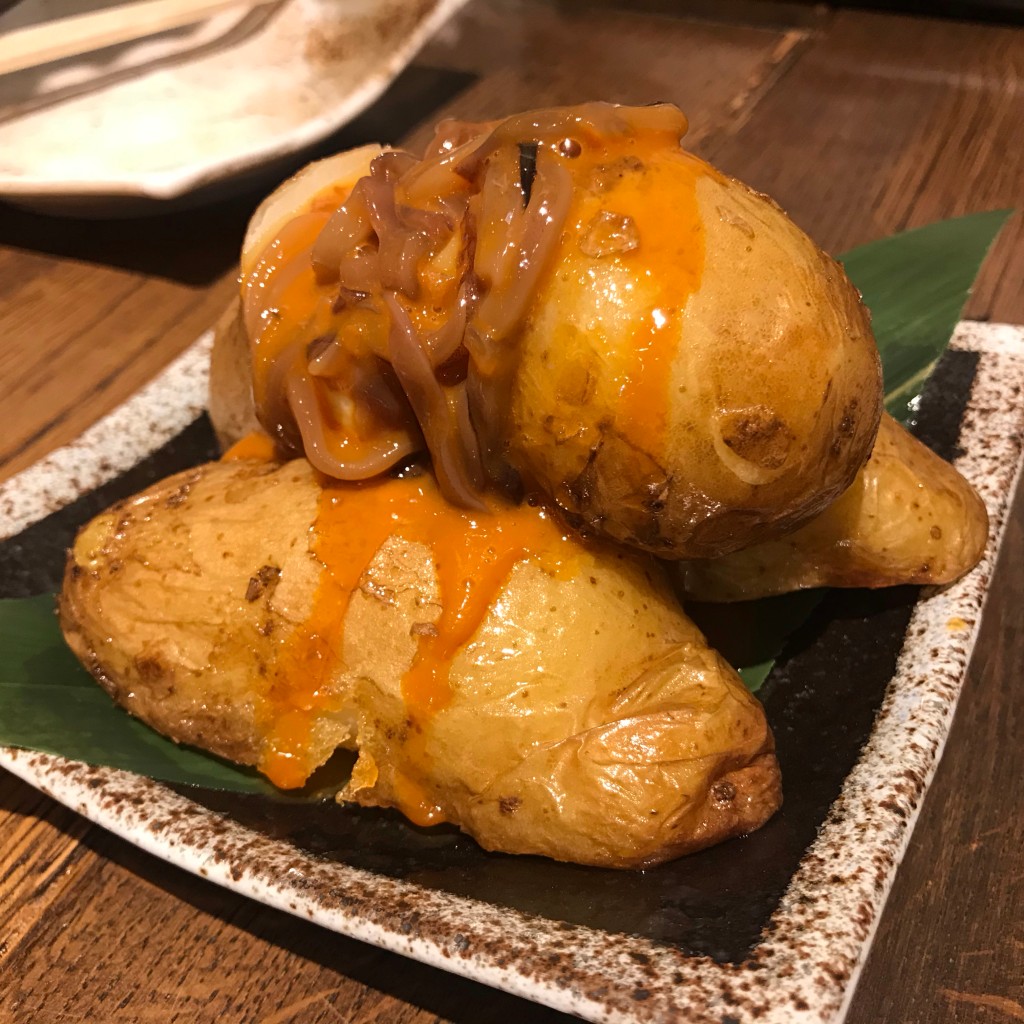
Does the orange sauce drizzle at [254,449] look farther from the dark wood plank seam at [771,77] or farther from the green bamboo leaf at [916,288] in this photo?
the dark wood plank seam at [771,77]

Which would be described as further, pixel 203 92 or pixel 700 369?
pixel 203 92

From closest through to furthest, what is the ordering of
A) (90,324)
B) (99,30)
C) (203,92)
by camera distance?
(90,324) < (99,30) < (203,92)

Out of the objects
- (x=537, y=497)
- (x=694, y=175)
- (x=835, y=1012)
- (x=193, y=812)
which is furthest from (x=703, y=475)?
(x=193, y=812)

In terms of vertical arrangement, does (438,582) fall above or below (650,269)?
below

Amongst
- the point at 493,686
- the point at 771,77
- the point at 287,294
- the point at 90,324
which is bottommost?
the point at 90,324

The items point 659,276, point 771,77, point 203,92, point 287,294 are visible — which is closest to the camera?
point 659,276

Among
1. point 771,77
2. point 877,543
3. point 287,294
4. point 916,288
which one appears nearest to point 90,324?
point 287,294

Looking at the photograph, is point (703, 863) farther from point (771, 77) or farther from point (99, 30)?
point (771, 77)

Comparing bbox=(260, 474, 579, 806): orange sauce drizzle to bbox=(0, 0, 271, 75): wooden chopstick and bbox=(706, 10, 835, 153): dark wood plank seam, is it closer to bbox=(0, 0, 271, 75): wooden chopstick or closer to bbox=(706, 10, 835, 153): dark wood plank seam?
bbox=(0, 0, 271, 75): wooden chopstick
